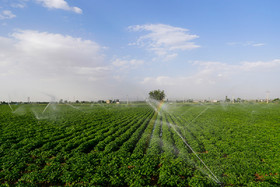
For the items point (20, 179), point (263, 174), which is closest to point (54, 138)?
point (20, 179)

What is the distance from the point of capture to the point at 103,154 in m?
12.7

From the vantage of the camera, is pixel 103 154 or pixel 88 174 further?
pixel 103 154

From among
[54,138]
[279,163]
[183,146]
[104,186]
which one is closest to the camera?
[104,186]

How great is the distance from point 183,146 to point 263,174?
612 centimetres

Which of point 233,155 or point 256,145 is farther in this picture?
point 256,145

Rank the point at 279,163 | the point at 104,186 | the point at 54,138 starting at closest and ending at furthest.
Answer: the point at 104,186 → the point at 279,163 → the point at 54,138

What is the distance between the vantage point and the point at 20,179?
351 inches

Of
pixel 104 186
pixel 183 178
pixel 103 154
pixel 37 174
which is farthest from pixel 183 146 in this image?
pixel 37 174

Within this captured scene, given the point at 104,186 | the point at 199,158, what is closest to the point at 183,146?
the point at 199,158

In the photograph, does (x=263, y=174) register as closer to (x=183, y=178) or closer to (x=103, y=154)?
(x=183, y=178)

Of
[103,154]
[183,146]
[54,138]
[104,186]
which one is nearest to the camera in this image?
[104,186]

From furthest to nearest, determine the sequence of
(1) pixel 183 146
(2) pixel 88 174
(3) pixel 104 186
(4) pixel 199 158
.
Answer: (1) pixel 183 146 < (4) pixel 199 158 < (2) pixel 88 174 < (3) pixel 104 186

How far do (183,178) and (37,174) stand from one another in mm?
7843

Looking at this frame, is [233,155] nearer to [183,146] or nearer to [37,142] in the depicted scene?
[183,146]
